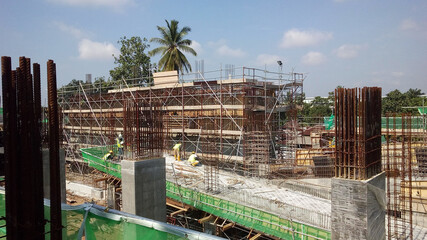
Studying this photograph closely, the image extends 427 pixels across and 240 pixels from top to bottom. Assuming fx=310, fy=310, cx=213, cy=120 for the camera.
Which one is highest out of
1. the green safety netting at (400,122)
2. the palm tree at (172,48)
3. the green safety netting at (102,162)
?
the palm tree at (172,48)

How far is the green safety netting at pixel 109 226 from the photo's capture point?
3756 millimetres

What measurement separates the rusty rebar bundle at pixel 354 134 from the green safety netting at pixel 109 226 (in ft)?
13.8

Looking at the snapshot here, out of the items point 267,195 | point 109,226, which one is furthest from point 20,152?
point 267,195

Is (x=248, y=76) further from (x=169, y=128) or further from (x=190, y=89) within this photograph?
(x=169, y=128)

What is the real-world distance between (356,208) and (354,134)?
152cm

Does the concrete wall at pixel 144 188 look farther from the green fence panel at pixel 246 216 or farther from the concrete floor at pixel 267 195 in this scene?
the concrete floor at pixel 267 195

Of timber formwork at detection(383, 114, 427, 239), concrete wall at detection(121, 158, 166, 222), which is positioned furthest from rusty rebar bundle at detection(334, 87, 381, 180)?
concrete wall at detection(121, 158, 166, 222)

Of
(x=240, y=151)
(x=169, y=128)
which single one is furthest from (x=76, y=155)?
(x=240, y=151)

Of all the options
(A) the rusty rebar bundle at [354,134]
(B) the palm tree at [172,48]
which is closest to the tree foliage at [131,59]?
(B) the palm tree at [172,48]

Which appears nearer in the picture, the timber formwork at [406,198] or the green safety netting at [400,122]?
the timber formwork at [406,198]

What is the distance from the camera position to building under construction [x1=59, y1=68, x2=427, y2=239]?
6570 millimetres

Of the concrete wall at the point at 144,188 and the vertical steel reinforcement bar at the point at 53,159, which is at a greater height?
the vertical steel reinforcement bar at the point at 53,159

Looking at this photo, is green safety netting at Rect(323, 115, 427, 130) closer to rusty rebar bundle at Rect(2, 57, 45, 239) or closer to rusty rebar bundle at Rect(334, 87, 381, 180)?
rusty rebar bundle at Rect(334, 87, 381, 180)

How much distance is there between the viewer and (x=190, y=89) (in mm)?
21734
